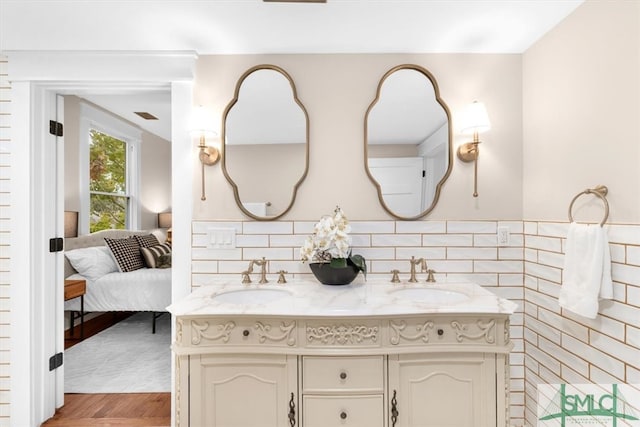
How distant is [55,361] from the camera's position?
7.25ft

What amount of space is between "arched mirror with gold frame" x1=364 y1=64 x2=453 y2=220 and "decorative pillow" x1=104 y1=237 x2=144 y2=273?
294cm

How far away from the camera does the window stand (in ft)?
12.4

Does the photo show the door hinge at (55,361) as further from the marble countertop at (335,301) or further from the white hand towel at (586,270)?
the white hand towel at (586,270)

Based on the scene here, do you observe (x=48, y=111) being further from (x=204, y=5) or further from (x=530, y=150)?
(x=530, y=150)

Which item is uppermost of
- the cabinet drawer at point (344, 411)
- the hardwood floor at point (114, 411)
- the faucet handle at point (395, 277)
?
the faucet handle at point (395, 277)

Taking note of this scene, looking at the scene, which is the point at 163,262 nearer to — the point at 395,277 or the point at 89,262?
the point at 89,262

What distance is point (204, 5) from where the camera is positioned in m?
1.63

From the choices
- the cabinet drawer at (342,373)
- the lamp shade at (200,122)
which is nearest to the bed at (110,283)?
the lamp shade at (200,122)

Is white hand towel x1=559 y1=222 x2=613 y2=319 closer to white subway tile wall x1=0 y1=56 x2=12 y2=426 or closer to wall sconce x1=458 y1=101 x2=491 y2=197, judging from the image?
wall sconce x1=458 y1=101 x2=491 y2=197

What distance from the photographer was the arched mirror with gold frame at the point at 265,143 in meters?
2.08

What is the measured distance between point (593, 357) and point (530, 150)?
114 cm

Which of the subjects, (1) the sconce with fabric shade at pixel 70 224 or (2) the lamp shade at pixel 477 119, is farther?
(1) the sconce with fabric shade at pixel 70 224

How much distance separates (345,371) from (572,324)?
1.16m

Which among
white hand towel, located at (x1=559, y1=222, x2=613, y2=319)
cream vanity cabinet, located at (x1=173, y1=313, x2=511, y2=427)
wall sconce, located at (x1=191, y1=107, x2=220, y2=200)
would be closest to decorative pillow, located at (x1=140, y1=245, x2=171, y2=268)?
wall sconce, located at (x1=191, y1=107, x2=220, y2=200)
